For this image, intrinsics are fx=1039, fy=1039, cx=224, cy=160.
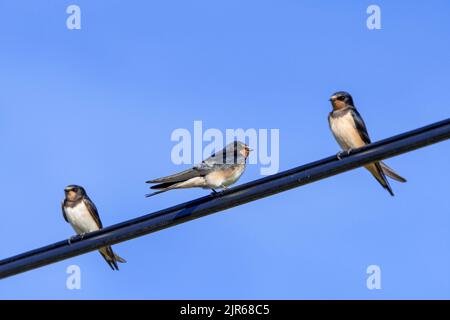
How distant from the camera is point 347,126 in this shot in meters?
7.94

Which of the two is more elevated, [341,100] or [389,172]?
[341,100]

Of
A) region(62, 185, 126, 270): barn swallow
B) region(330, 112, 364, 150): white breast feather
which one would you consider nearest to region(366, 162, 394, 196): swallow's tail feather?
region(330, 112, 364, 150): white breast feather

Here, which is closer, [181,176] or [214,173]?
[181,176]

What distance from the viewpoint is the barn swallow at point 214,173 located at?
21.6 feet

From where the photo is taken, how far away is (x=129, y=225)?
5.25 m

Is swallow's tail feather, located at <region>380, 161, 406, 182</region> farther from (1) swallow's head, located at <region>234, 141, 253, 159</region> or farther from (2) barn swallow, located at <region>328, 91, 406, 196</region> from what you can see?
(1) swallow's head, located at <region>234, 141, 253, 159</region>

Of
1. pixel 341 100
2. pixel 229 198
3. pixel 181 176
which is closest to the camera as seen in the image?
pixel 229 198

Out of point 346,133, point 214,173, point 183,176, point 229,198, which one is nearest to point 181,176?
point 183,176

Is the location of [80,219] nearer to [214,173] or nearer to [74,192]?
[74,192]

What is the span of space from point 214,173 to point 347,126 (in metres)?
1.44

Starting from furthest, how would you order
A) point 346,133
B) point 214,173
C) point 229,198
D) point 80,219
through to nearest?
point 80,219, point 346,133, point 214,173, point 229,198

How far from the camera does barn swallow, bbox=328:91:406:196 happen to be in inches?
312
